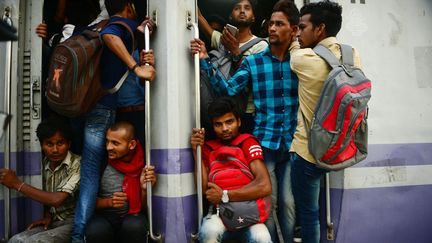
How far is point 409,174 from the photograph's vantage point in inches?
116

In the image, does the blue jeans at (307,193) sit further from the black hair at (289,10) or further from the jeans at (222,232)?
the black hair at (289,10)

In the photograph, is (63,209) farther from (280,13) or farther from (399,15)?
(399,15)

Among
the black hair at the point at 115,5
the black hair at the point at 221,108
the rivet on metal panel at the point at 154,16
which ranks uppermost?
the black hair at the point at 115,5

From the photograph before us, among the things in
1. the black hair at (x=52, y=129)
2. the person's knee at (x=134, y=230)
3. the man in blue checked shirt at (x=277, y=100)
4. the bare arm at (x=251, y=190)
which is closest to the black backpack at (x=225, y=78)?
the man in blue checked shirt at (x=277, y=100)

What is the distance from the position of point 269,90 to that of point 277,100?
0.31 ft

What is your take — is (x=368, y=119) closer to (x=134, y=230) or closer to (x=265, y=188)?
(x=265, y=188)

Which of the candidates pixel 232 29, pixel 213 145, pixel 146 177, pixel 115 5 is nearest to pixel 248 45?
pixel 232 29

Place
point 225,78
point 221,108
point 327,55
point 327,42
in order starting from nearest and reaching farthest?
point 327,55, point 327,42, point 221,108, point 225,78

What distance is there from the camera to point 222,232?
2488 mm

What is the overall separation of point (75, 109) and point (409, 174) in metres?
2.51

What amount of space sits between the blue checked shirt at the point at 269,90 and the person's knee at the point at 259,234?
0.56m

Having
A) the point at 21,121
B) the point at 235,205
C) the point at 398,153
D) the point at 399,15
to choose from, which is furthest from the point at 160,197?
the point at 399,15

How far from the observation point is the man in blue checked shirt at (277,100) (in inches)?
107

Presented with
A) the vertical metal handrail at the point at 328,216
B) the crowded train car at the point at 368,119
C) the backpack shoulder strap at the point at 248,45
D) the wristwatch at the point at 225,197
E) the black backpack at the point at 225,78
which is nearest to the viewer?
the wristwatch at the point at 225,197
